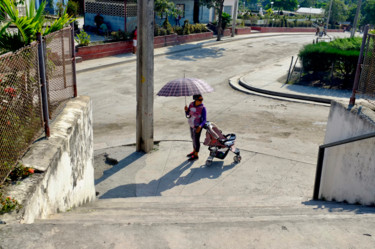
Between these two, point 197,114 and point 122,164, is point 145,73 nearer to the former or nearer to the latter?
point 197,114

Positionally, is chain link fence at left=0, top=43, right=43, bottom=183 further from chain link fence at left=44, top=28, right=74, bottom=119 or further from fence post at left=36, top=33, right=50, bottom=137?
chain link fence at left=44, top=28, right=74, bottom=119

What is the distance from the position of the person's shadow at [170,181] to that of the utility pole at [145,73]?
1343 mm

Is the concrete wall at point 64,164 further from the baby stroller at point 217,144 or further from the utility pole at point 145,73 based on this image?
the baby stroller at point 217,144

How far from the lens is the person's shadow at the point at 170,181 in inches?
303

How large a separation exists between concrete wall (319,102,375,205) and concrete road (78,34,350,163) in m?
1.87

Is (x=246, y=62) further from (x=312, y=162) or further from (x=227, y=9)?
(x=227, y=9)

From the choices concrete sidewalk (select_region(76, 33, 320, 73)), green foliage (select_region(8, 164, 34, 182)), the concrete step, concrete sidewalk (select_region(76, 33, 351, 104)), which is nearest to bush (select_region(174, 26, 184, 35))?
concrete sidewalk (select_region(76, 33, 320, 73))

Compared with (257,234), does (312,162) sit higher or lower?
lower

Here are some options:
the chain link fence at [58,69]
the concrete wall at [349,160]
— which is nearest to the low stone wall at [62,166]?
the chain link fence at [58,69]

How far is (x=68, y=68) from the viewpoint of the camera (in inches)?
277

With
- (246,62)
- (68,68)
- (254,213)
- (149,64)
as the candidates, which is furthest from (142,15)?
(246,62)

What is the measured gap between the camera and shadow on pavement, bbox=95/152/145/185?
8.45 meters

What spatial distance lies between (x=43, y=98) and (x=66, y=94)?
5.60 ft

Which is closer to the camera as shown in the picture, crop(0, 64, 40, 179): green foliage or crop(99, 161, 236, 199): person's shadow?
crop(0, 64, 40, 179): green foliage
